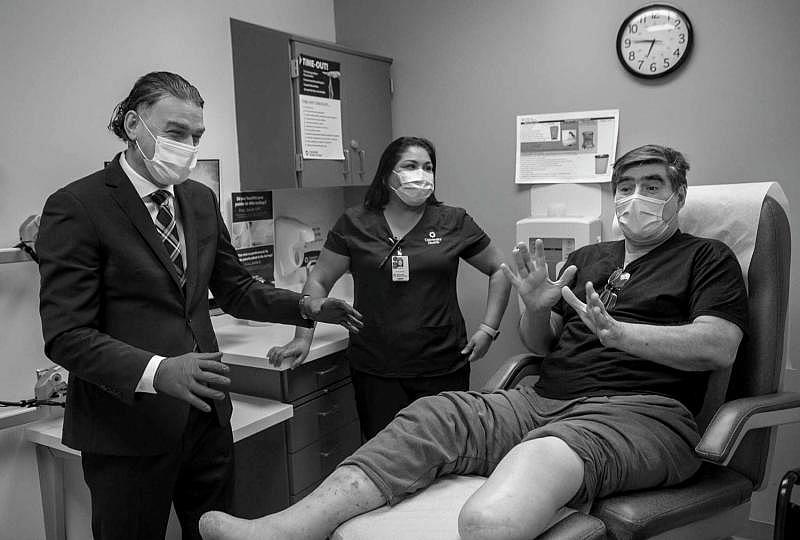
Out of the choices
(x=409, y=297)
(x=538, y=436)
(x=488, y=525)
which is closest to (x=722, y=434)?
(x=538, y=436)

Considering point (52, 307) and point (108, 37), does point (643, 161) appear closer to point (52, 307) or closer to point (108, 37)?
point (52, 307)

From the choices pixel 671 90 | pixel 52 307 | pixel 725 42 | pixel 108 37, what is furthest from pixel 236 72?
pixel 725 42

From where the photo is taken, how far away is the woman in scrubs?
2.11m

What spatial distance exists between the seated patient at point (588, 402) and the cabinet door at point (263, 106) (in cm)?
123

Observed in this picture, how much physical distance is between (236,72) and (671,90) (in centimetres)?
169

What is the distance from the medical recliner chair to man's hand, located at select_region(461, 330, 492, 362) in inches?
8.3

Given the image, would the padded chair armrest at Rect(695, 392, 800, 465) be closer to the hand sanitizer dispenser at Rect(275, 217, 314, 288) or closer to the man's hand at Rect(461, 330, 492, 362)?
the man's hand at Rect(461, 330, 492, 362)

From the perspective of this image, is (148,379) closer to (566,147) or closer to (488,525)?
(488,525)

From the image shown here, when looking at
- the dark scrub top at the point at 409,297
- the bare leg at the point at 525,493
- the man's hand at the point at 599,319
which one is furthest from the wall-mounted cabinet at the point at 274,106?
the bare leg at the point at 525,493

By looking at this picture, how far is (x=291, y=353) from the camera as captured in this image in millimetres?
2119

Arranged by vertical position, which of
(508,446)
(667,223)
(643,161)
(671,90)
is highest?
(671,90)

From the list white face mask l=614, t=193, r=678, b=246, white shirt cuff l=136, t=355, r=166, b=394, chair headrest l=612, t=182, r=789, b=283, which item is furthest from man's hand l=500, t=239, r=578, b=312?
white shirt cuff l=136, t=355, r=166, b=394

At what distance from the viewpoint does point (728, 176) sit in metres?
2.39

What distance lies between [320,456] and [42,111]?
146 centimetres
